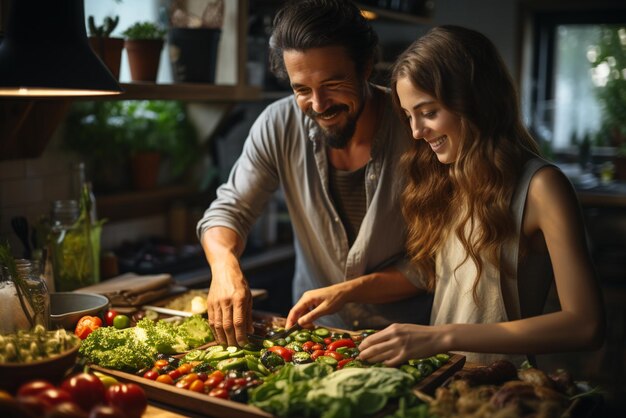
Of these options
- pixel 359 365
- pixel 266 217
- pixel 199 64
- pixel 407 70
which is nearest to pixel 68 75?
pixel 407 70

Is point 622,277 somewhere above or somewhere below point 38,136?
below

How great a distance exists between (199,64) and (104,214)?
34.7 inches

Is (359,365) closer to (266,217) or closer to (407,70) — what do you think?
(407,70)

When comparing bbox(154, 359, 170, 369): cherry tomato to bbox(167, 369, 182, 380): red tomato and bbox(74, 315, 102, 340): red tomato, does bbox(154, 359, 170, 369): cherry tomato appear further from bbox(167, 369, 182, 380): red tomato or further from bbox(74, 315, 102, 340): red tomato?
bbox(74, 315, 102, 340): red tomato

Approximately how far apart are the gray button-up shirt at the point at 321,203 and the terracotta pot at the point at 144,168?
1.06 metres

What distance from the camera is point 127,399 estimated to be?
1.61 m

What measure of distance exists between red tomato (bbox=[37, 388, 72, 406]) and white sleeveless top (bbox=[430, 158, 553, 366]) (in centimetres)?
116

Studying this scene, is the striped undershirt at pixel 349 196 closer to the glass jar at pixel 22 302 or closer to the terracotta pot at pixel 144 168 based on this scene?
the glass jar at pixel 22 302

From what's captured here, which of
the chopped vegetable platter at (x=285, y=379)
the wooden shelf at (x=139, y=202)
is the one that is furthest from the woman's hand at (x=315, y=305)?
the wooden shelf at (x=139, y=202)

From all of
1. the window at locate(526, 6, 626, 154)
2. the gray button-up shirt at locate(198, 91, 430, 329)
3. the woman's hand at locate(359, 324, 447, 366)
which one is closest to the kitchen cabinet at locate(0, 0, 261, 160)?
the gray button-up shirt at locate(198, 91, 430, 329)

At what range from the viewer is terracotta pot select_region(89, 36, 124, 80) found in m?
2.71

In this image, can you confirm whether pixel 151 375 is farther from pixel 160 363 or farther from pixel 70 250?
pixel 70 250

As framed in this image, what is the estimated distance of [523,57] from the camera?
237 inches

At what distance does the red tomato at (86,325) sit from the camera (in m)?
2.13
